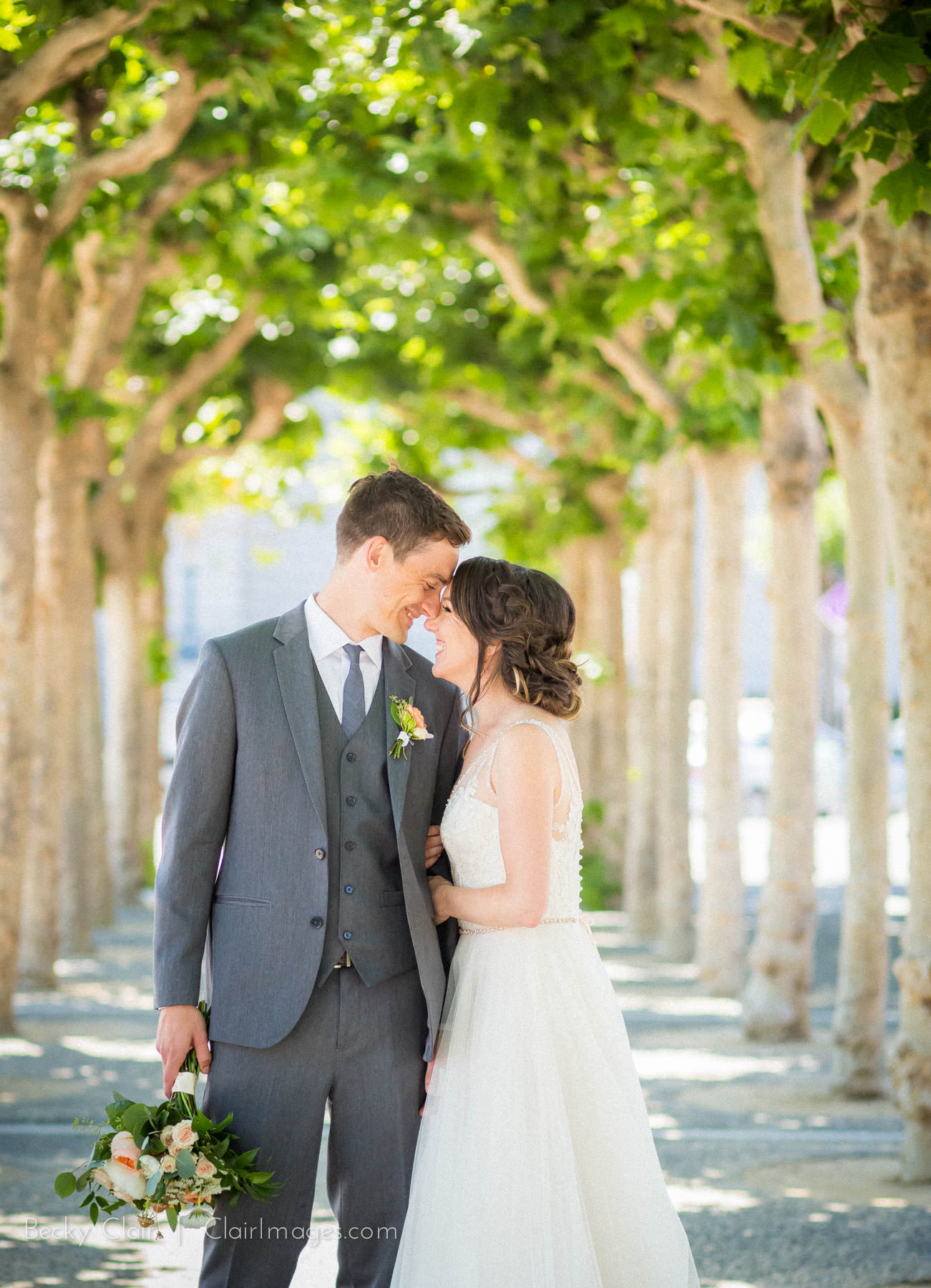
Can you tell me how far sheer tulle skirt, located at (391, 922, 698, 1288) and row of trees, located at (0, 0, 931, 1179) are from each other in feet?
8.18

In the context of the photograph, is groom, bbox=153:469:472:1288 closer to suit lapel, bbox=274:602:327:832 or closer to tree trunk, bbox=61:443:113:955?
suit lapel, bbox=274:602:327:832

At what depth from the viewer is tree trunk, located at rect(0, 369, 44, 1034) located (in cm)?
869

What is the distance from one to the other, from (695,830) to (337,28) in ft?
76.7

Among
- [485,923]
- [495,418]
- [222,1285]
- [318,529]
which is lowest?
[222,1285]

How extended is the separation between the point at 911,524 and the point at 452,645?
2678 millimetres

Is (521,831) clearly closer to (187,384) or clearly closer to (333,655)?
(333,655)

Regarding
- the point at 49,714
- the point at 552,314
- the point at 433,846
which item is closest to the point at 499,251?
the point at 552,314

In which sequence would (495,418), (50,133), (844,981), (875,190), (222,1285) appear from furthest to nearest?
(495,418)
(50,133)
(844,981)
(875,190)
(222,1285)

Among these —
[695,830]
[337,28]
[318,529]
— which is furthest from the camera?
[318,529]

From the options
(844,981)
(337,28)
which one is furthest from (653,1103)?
(337,28)

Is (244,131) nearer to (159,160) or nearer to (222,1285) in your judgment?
(159,160)

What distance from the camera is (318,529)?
177 feet

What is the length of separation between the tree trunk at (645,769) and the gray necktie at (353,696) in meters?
10.1

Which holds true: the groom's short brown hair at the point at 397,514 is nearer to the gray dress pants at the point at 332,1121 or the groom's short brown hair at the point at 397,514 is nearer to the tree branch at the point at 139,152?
the gray dress pants at the point at 332,1121
